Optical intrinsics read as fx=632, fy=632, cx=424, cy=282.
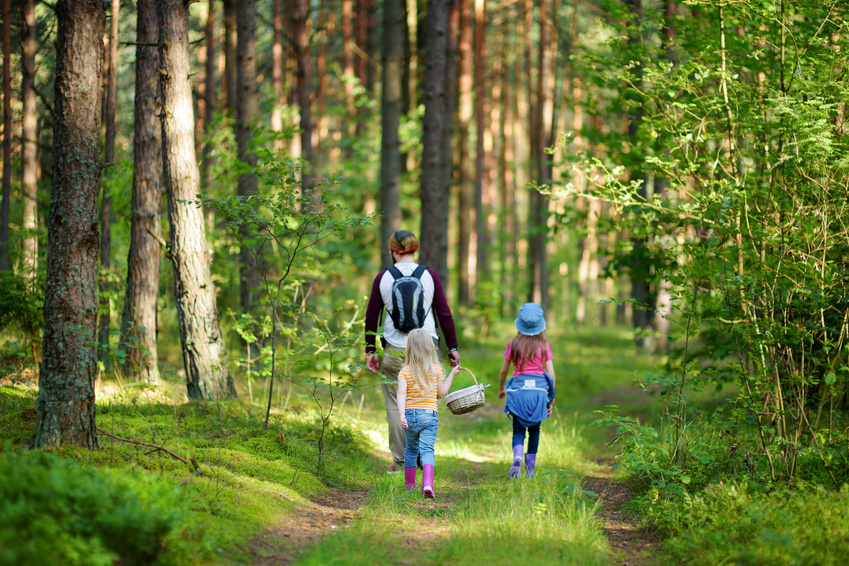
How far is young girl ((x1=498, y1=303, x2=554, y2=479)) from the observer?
6.08m

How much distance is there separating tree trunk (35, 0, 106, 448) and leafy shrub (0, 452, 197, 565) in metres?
1.21

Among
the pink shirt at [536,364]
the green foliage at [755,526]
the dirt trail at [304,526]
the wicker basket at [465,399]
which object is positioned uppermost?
the pink shirt at [536,364]

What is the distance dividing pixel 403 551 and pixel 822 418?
486 cm

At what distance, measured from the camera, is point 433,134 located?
11906 millimetres

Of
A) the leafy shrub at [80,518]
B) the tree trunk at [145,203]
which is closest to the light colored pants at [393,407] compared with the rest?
the leafy shrub at [80,518]

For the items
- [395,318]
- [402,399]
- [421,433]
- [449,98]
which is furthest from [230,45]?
[421,433]

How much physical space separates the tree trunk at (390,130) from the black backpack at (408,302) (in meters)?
6.38

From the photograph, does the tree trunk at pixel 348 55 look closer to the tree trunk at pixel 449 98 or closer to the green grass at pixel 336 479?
the tree trunk at pixel 449 98

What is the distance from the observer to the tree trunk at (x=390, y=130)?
12.5m

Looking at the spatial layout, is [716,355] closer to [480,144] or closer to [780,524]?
[780,524]

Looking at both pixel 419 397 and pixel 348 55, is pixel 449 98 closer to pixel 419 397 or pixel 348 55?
pixel 348 55

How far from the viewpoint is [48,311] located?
186 inches

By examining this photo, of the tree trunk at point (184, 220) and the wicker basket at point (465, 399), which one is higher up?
the tree trunk at point (184, 220)

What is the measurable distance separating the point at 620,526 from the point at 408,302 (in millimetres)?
2608
